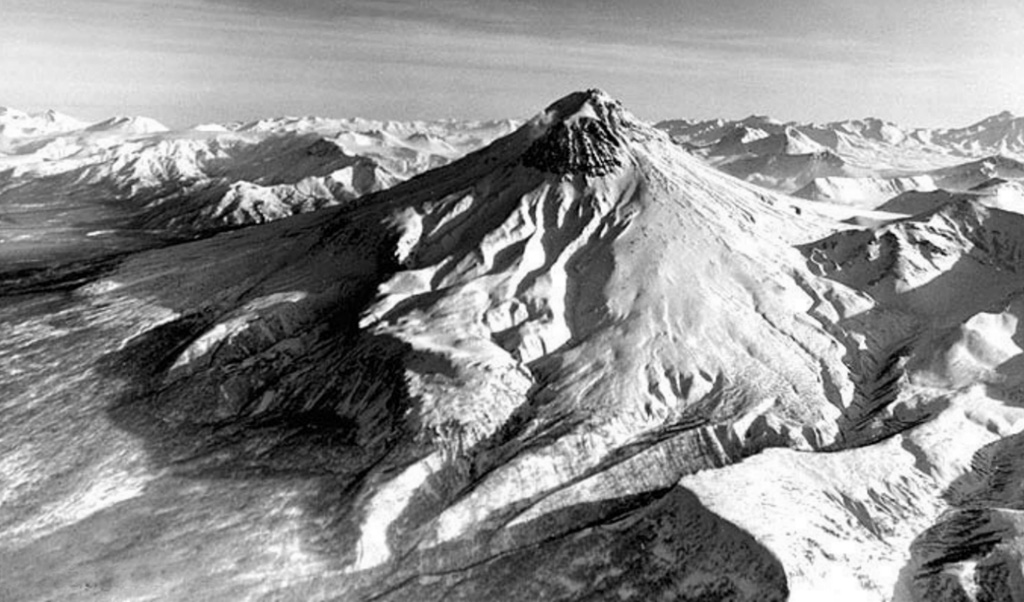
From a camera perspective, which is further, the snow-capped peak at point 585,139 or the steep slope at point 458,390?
the snow-capped peak at point 585,139

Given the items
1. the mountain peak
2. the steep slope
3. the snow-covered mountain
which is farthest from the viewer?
the mountain peak

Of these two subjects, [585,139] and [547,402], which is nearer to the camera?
[547,402]

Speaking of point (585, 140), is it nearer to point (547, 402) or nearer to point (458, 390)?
point (547, 402)

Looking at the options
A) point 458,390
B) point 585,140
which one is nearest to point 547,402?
point 458,390

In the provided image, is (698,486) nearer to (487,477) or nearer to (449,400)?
(487,477)

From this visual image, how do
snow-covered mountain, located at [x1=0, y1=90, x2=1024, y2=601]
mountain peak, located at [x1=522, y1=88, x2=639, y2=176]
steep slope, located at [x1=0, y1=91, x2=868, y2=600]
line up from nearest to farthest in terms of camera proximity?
snow-covered mountain, located at [x1=0, y1=90, x2=1024, y2=601] < steep slope, located at [x1=0, y1=91, x2=868, y2=600] < mountain peak, located at [x1=522, y1=88, x2=639, y2=176]
